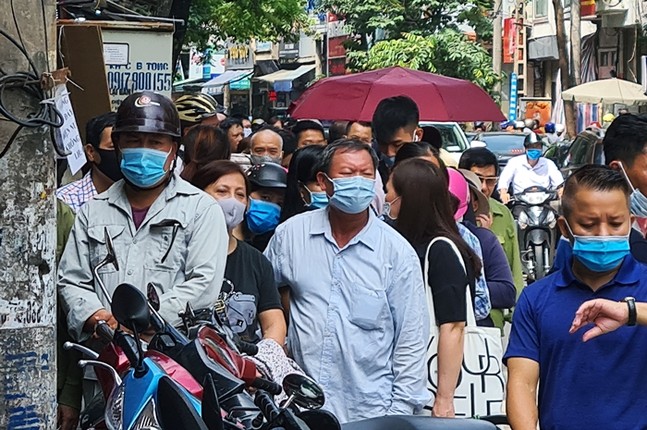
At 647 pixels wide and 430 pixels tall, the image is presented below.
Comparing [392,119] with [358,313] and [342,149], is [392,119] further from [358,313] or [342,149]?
[358,313]

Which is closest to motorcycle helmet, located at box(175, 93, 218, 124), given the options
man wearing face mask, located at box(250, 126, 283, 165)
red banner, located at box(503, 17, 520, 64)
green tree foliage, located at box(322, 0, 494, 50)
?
man wearing face mask, located at box(250, 126, 283, 165)

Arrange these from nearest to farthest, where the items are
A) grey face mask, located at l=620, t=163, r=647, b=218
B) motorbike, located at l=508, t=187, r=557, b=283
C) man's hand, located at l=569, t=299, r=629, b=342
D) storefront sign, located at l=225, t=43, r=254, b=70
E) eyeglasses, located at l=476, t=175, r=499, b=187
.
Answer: man's hand, located at l=569, t=299, r=629, b=342, grey face mask, located at l=620, t=163, r=647, b=218, eyeglasses, located at l=476, t=175, r=499, b=187, motorbike, located at l=508, t=187, r=557, b=283, storefront sign, located at l=225, t=43, r=254, b=70

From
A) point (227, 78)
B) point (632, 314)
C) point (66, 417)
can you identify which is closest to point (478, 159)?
point (66, 417)

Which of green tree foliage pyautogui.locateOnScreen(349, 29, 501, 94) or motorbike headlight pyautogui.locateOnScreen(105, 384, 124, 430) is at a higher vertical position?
motorbike headlight pyautogui.locateOnScreen(105, 384, 124, 430)

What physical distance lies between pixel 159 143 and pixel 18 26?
755mm

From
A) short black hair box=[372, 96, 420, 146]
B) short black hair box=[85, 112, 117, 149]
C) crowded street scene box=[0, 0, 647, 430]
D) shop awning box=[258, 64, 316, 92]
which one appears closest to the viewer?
crowded street scene box=[0, 0, 647, 430]

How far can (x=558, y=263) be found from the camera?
4.60 meters

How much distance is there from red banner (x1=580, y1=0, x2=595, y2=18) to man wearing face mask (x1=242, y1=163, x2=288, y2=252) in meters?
30.8

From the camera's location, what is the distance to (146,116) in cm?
494

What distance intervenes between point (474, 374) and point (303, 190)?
1.54m

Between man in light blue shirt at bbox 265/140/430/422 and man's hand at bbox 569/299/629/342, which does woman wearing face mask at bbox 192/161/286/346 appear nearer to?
man in light blue shirt at bbox 265/140/430/422

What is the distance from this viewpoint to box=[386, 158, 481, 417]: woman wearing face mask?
17.8 ft

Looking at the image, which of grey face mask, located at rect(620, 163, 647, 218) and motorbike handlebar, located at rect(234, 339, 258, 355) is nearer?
motorbike handlebar, located at rect(234, 339, 258, 355)

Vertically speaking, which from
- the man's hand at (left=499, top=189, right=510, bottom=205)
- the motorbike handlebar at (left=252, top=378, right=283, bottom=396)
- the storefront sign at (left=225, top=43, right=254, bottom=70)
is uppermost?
the motorbike handlebar at (left=252, top=378, right=283, bottom=396)
